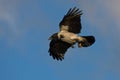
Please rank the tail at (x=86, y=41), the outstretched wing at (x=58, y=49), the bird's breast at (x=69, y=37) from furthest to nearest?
the outstretched wing at (x=58, y=49)
the bird's breast at (x=69, y=37)
the tail at (x=86, y=41)

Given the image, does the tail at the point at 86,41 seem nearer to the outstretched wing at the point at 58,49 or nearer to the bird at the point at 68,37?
the bird at the point at 68,37

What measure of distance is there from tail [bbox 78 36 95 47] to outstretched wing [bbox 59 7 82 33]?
669 millimetres

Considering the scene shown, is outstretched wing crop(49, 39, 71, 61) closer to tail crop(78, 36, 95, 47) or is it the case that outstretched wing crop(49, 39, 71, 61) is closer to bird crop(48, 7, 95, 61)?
bird crop(48, 7, 95, 61)

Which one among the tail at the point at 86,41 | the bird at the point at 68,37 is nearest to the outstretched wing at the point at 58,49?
the bird at the point at 68,37

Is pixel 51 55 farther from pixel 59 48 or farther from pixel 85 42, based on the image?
pixel 85 42

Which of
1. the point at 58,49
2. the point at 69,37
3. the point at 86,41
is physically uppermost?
the point at 58,49

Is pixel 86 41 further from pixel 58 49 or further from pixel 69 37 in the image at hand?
pixel 58 49

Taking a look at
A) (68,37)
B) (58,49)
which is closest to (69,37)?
(68,37)

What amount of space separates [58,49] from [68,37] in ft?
4.12

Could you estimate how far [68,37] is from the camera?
2098cm

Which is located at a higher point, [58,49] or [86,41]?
[58,49]

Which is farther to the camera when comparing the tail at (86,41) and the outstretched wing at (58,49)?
the outstretched wing at (58,49)

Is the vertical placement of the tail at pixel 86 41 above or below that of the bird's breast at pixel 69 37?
below

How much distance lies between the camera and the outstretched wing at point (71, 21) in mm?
21531
